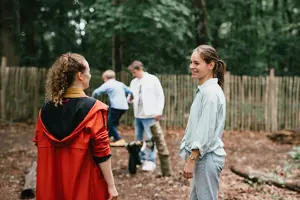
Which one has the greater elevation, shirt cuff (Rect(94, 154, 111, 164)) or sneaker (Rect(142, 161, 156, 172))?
shirt cuff (Rect(94, 154, 111, 164))

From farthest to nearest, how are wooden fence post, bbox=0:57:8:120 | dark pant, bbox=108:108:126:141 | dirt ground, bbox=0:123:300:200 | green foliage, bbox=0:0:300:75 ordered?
green foliage, bbox=0:0:300:75, wooden fence post, bbox=0:57:8:120, dark pant, bbox=108:108:126:141, dirt ground, bbox=0:123:300:200

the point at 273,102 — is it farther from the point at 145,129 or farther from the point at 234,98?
the point at 145,129

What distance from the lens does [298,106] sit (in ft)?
46.3

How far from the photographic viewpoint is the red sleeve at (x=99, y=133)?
2.78 metres

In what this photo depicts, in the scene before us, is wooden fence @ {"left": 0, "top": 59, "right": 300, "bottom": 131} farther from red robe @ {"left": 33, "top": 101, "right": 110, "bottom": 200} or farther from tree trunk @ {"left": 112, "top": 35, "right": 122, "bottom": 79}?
red robe @ {"left": 33, "top": 101, "right": 110, "bottom": 200}

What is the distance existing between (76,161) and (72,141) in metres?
0.14

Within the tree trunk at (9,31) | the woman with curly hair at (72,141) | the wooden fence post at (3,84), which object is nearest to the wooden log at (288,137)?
the wooden fence post at (3,84)

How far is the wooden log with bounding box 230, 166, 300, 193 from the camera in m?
5.88

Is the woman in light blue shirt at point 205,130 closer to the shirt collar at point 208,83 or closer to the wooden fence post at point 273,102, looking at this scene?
the shirt collar at point 208,83

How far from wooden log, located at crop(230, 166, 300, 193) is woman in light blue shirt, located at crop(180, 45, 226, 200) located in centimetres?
304

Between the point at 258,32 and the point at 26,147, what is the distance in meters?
13.2

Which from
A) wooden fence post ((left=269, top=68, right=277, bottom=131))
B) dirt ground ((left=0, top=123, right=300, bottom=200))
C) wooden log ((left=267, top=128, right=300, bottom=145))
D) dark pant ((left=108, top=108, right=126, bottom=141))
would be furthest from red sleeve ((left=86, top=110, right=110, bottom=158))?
wooden fence post ((left=269, top=68, right=277, bottom=131))

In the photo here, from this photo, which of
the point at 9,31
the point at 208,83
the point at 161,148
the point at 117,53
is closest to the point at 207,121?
the point at 208,83

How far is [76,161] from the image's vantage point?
2809 mm
